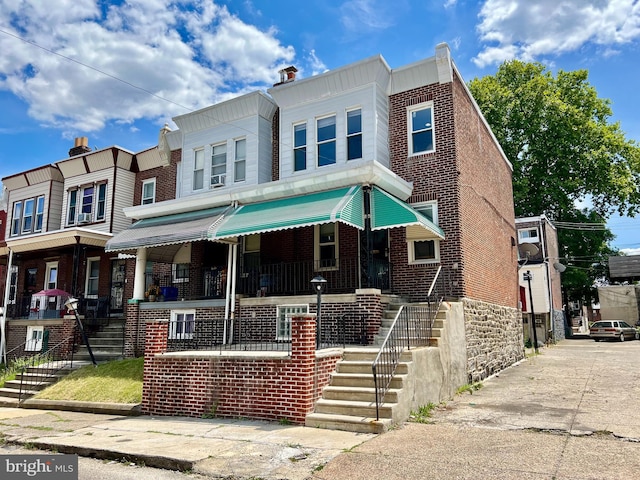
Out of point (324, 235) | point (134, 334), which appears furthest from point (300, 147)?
point (134, 334)

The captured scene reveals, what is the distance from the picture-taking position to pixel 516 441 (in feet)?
23.0

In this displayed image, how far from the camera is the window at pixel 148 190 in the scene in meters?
21.4

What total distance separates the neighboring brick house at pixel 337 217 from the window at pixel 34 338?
569 cm

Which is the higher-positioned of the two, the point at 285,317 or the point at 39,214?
the point at 39,214

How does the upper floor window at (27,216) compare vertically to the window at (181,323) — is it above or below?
above

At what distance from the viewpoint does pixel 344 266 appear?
14.6 m

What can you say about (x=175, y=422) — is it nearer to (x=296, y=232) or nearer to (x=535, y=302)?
(x=296, y=232)

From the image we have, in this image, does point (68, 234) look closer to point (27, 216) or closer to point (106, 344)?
point (106, 344)

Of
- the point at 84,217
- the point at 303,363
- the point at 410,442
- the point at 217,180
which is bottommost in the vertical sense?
the point at 410,442

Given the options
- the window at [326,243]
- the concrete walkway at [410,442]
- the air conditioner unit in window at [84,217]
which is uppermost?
the air conditioner unit in window at [84,217]

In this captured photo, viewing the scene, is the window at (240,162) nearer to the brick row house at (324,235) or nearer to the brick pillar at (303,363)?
the brick row house at (324,235)

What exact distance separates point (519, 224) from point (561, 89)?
12660mm

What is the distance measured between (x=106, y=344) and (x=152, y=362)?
767 centimetres

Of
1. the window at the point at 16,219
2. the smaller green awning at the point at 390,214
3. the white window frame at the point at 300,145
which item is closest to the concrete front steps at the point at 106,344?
the white window frame at the point at 300,145
